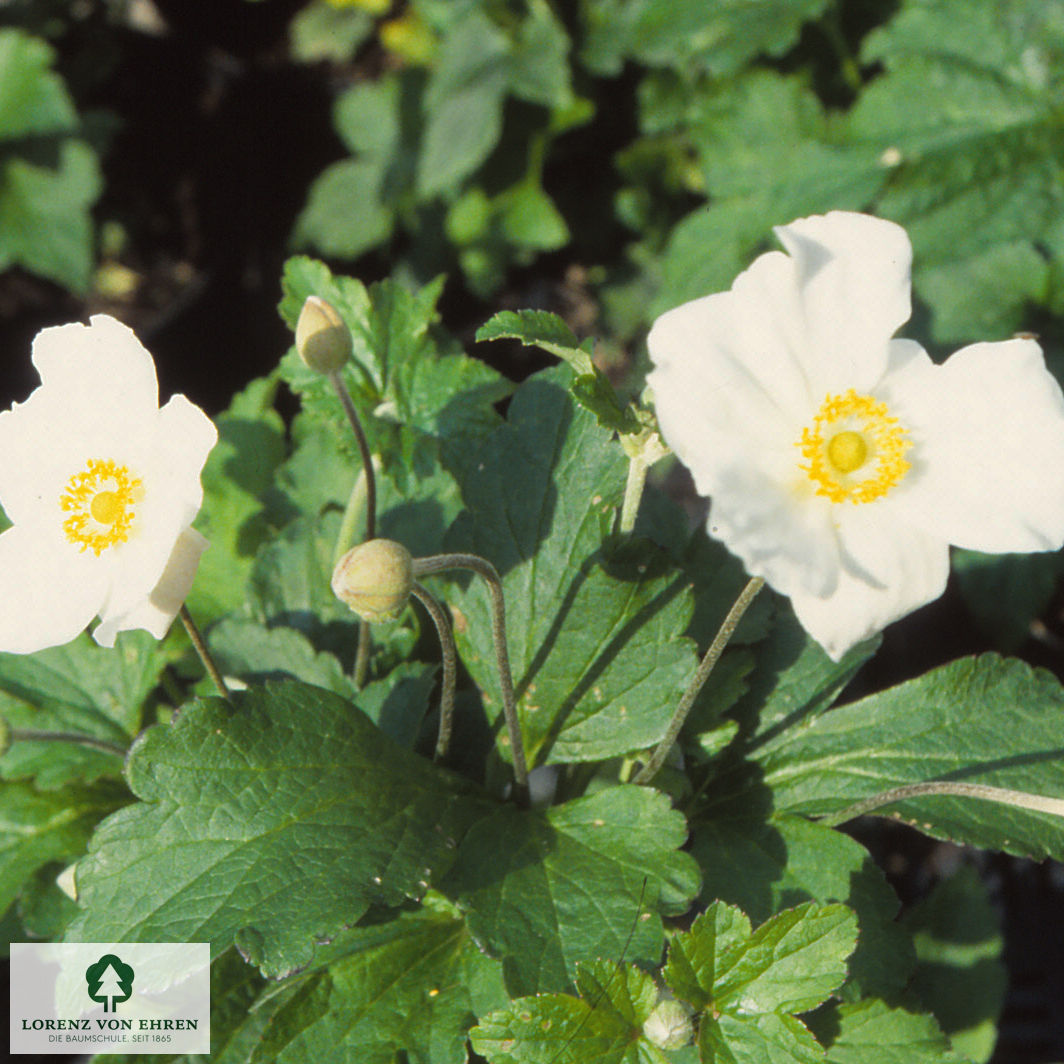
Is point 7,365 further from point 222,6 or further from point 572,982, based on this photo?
point 572,982

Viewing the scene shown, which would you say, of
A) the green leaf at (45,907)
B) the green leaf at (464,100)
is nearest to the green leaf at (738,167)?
the green leaf at (464,100)

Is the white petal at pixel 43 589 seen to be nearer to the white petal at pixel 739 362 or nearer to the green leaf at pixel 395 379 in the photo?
the green leaf at pixel 395 379

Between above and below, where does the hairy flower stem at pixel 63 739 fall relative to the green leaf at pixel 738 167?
below

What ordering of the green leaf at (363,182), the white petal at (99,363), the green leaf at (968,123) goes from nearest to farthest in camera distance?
the white petal at (99,363), the green leaf at (968,123), the green leaf at (363,182)

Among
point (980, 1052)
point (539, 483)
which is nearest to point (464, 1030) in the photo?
point (539, 483)

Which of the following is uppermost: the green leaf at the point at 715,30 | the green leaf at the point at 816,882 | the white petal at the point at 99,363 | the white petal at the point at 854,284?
the green leaf at the point at 715,30

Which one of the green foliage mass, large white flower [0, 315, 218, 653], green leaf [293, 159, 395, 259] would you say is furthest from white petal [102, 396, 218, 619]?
green leaf [293, 159, 395, 259]

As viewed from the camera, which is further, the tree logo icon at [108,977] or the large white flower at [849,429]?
the tree logo icon at [108,977]

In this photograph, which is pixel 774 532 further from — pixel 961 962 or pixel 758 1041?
pixel 961 962
